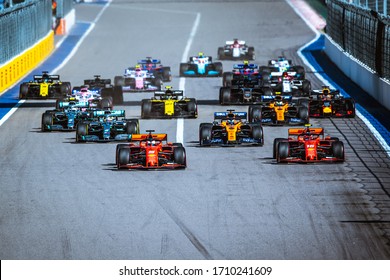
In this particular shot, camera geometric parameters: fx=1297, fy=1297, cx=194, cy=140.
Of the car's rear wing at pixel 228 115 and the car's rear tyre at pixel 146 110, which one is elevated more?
the car's rear wing at pixel 228 115

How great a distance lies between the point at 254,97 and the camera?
136ft

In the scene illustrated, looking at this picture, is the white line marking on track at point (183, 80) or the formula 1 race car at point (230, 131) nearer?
the formula 1 race car at point (230, 131)

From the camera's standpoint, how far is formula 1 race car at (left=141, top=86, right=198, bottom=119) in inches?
1464

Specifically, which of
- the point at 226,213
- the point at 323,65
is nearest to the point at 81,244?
the point at 226,213

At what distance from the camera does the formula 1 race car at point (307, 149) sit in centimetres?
2823

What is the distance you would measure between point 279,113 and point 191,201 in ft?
38.1

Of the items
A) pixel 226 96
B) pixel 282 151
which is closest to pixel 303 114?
pixel 226 96

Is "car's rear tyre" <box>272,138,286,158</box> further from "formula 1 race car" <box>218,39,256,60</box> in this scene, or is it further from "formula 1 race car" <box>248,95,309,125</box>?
"formula 1 race car" <box>218,39,256,60</box>

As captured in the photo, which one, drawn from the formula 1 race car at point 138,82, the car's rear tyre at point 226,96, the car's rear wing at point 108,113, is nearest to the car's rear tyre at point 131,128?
the car's rear wing at point 108,113

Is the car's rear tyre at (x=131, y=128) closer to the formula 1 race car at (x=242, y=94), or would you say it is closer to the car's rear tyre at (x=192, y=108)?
the car's rear tyre at (x=192, y=108)

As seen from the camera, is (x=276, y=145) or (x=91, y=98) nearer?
(x=276, y=145)

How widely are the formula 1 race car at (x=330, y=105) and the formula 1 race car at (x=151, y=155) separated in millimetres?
9970

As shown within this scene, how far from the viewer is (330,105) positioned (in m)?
37.2

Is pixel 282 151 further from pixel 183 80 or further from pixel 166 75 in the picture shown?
pixel 183 80
